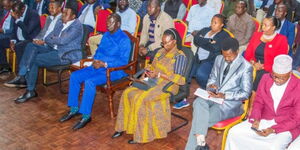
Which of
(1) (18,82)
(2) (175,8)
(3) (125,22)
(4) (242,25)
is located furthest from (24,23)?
(4) (242,25)

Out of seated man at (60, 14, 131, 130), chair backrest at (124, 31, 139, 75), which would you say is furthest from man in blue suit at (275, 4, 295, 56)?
seated man at (60, 14, 131, 130)

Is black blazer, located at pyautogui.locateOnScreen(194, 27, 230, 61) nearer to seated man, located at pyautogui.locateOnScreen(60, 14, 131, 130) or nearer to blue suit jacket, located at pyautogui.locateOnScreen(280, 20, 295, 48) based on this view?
seated man, located at pyautogui.locateOnScreen(60, 14, 131, 130)

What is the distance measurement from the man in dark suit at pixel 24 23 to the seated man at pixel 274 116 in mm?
3762

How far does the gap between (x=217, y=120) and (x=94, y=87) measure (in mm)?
1644

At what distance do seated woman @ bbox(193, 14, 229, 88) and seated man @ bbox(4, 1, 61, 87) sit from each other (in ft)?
7.29

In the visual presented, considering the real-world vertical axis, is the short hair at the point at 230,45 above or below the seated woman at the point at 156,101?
above

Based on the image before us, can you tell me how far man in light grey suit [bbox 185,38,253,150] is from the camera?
3457 millimetres

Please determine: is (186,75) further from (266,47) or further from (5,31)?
(5,31)

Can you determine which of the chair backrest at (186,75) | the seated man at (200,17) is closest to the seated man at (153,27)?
the seated man at (200,17)

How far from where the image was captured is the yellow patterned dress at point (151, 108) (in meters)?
3.92

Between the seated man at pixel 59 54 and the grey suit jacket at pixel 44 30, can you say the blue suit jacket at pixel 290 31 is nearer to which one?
the seated man at pixel 59 54

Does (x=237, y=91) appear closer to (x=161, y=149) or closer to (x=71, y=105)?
(x=161, y=149)

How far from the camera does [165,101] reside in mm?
4020

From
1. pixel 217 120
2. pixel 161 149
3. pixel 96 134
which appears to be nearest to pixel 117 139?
pixel 96 134
